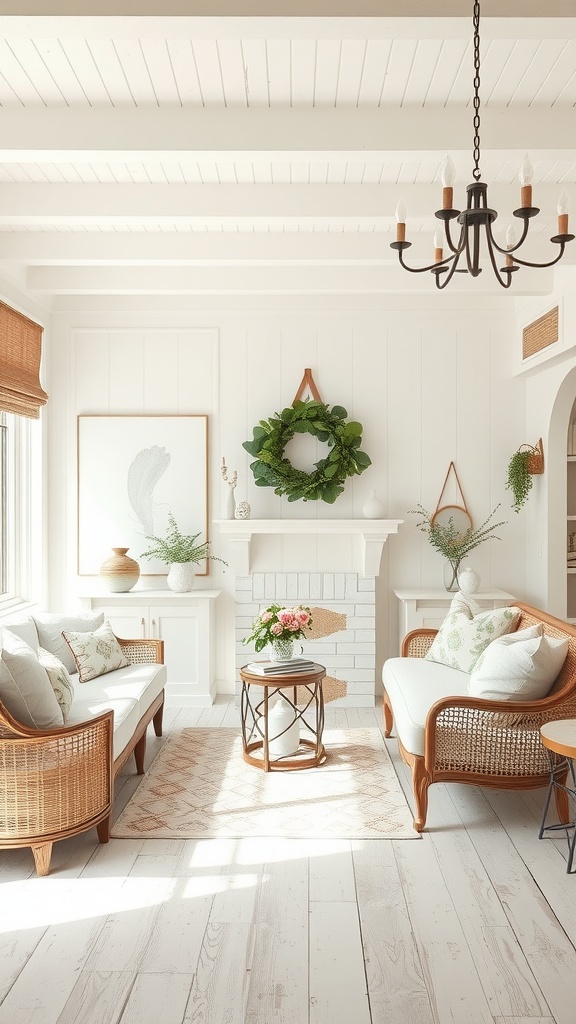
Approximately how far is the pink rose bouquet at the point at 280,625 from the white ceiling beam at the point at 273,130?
7.84 feet

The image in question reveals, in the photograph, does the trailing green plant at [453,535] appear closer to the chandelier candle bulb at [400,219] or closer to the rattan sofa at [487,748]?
the rattan sofa at [487,748]

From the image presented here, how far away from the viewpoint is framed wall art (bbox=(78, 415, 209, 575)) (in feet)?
20.5

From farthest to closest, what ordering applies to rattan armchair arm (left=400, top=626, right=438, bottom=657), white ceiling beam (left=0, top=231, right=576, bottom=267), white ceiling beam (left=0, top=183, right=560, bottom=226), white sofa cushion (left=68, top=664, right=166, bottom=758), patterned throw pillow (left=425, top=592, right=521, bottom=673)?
rattan armchair arm (left=400, top=626, right=438, bottom=657)
white ceiling beam (left=0, top=231, right=576, bottom=267)
patterned throw pillow (left=425, top=592, right=521, bottom=673)
white ceiling beam (left=0, top=183, right=560, bottom=226)
white sofa cushion (left=68, top=664, right=166, bottom=758)

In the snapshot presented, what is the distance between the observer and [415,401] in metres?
6.27

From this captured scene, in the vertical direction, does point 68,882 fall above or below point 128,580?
below

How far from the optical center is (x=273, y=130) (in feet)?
10.9

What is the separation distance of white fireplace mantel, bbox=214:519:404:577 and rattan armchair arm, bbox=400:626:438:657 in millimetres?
922

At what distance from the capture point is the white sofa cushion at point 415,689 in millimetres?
3725

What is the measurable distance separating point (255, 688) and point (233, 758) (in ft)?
4.43

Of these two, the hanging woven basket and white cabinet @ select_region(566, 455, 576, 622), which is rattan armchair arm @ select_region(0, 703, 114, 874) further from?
white cabinet @ select_region(566, 455, 576, 622)

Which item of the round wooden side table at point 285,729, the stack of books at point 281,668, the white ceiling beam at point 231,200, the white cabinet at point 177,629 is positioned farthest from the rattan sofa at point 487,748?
the white cabinet at point 177,629

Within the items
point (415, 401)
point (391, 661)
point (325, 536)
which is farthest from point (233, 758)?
point (415, 401)

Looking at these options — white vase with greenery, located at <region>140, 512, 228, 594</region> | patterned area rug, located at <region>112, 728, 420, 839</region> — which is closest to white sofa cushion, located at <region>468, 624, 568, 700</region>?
patterned area rug, located at <region>112, 728, 420, 839</region>

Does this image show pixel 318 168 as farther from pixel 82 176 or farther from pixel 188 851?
pixel 188 851
